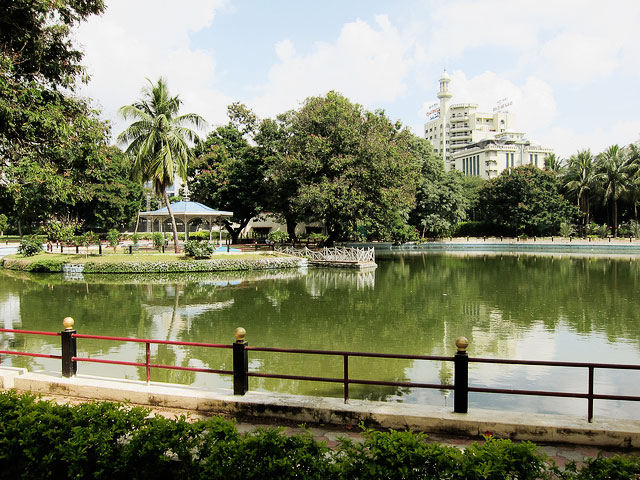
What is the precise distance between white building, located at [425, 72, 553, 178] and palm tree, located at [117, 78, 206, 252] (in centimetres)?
7568

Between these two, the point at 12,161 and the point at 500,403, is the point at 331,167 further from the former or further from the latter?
the point at 500,403

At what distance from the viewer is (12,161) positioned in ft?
31.2

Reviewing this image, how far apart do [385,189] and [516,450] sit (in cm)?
2562

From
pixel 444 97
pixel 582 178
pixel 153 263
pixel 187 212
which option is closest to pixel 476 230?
pixel 582 178

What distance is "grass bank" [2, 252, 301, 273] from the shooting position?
24.2 m

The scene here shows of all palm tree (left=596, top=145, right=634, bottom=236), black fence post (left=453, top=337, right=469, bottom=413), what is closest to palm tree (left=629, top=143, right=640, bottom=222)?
palm tree (left=596, top=145, right=634, bottom=236)

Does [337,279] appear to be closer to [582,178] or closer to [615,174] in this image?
[615,174]

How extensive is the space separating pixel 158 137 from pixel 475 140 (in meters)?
96.6

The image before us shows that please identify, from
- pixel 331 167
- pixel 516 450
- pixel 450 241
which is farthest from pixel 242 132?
pixel 516 450

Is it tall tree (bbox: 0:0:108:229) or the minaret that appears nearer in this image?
tall tree (bbox: 0:0:108:229)

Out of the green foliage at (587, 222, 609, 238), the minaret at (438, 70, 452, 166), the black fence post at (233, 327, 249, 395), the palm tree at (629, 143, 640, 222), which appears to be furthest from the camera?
the minaret at (438, 70, 452, 166)

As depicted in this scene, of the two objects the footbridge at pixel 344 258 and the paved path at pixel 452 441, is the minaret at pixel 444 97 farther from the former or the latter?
the paved path at pixel 452 441

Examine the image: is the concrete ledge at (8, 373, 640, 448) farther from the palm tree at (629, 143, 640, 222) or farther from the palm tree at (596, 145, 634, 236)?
the palm tree at (596, 145, 634, 236)

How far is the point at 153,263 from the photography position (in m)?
24.4
